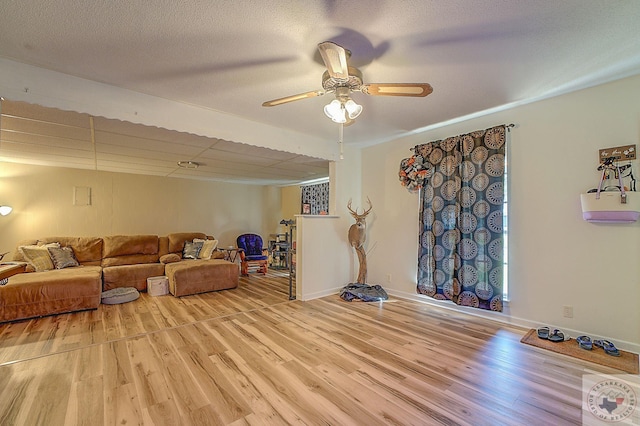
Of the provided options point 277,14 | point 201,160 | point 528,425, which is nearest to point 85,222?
point 201,160

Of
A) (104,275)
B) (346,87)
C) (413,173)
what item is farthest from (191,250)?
(346,87)

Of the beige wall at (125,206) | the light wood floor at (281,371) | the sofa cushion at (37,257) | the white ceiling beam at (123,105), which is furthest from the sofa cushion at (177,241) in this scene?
the white ceiling beam at (123,105)

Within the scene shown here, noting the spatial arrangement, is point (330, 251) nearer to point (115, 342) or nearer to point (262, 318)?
point (262, 318)

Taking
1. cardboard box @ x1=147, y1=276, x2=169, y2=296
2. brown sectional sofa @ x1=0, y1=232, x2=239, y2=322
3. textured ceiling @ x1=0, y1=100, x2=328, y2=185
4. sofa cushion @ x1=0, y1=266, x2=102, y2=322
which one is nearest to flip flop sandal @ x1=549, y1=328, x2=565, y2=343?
textured ceiling @ x1=0, y1=100, x2=328, y2=185

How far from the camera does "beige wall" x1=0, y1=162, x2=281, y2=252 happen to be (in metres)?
4.70

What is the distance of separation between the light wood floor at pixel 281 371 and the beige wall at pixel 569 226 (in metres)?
0.58

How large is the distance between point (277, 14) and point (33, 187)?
19.3ft

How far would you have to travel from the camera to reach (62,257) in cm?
438

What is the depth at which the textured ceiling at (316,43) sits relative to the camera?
1.62 m

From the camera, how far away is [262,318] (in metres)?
3.28

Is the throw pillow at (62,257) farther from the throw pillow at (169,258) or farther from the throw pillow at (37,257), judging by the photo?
the throw pillow at (169,258)

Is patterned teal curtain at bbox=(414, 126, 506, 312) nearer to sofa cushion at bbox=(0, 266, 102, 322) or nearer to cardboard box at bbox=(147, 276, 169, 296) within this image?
cardboard box at bbox=(147, 276, 169, 296)

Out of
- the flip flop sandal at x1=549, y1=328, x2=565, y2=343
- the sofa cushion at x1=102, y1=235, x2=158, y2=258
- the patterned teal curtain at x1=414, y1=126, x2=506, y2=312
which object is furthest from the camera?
the sofa cushion at x1=102, y1=235, x2=158, y2=258

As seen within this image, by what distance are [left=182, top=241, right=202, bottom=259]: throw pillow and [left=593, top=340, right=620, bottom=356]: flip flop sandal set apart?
5.87 m
